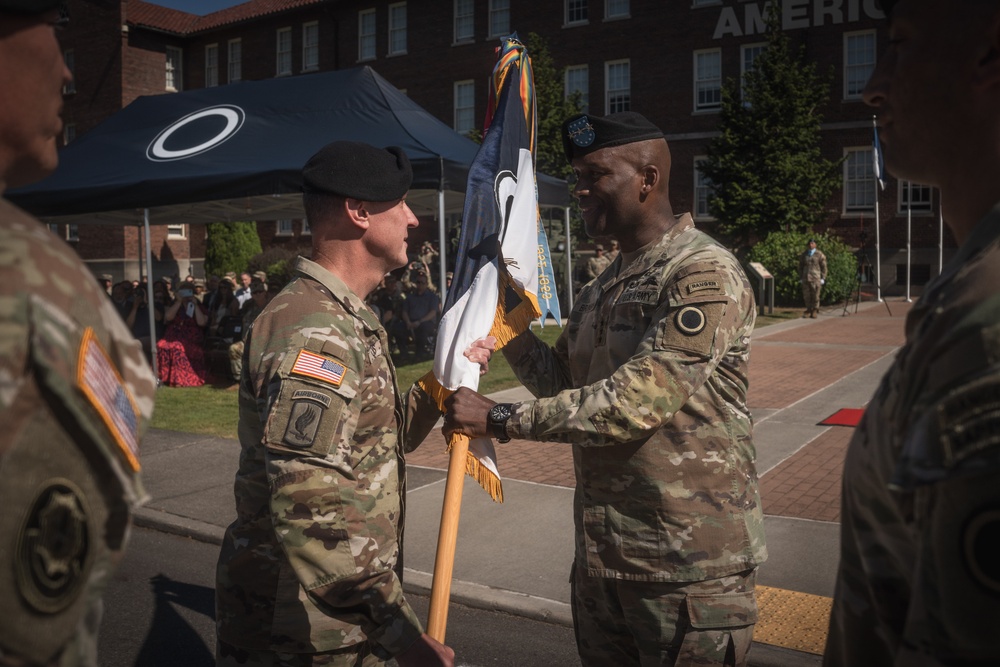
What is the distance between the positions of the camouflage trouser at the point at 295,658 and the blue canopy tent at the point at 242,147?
8.46m

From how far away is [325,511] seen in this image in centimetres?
206

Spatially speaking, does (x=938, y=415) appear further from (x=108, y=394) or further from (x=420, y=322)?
(x=420, y=322)

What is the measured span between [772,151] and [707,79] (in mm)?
5221

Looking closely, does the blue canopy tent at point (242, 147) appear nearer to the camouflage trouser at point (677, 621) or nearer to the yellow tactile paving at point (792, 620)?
the yellow tactile paving at point (792, 620)

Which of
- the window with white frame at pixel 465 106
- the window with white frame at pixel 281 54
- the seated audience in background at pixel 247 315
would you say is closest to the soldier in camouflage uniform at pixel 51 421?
the seated audience in background at pixel 247 315

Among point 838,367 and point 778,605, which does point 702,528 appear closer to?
point 778,605

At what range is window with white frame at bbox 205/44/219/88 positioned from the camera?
41706mm

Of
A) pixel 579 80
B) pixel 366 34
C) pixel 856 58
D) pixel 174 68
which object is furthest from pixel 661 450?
pixel 174 68

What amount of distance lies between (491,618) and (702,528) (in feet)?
8.42

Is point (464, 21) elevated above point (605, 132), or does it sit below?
above

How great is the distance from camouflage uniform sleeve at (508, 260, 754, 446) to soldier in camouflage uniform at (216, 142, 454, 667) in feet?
1.52

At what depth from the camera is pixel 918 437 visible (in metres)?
1.10

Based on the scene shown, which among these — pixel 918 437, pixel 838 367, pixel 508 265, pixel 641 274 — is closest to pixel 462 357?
pixel 508 265

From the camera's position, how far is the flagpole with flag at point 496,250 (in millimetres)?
3145
